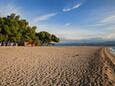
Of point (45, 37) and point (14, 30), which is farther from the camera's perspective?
point (45, 37)

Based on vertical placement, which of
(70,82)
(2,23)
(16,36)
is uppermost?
(2,23)

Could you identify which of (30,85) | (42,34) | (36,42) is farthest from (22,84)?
(42,34)

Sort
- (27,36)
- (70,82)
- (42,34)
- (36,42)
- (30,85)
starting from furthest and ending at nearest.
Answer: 1. (42,34)
2. (36,42)
3. (27,36)
4. (70,82)
5. (30,85)

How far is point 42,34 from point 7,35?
138 feet

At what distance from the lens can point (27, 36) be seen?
73.2m

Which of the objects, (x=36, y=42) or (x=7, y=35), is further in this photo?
(x=36, y=42)

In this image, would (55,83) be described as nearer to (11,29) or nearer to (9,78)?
(9,78)

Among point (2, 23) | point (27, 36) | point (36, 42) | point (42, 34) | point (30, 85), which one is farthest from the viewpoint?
point (42, 34)

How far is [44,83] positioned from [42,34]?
91.3m

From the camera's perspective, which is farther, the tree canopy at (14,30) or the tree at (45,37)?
the tree at (45,37)

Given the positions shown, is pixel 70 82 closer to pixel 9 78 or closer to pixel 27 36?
pixel 9 78

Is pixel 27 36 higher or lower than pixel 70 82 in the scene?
higher

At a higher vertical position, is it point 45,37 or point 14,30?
point 14,30

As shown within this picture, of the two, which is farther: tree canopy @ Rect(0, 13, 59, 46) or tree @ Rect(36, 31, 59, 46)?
tree @ Rect(36, 31, 59, 46)
